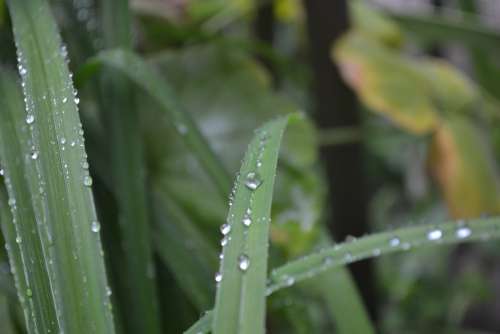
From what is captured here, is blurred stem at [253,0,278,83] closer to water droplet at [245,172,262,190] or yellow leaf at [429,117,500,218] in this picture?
yellow leaf at [429,117,500,218]

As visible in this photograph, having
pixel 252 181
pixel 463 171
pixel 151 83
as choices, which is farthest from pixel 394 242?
pixel 463 171

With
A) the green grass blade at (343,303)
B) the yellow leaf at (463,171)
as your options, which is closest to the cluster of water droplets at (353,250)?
the green grass blade at (343,303)

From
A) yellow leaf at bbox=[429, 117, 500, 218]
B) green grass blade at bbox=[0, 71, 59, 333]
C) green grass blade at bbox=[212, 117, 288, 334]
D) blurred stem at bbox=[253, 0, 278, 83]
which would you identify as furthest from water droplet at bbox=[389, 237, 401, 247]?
blurred stem at bbox=[253, 0, 278, 83]

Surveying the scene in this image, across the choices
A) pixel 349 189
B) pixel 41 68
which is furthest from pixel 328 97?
pixel 41 68

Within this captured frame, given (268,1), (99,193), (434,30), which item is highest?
(268,1)

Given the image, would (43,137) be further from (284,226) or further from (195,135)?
(284,226)

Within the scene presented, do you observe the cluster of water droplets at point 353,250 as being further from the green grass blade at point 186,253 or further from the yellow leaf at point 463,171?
the yellow leaf at point 463,171

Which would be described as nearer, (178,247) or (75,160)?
(75,160)
